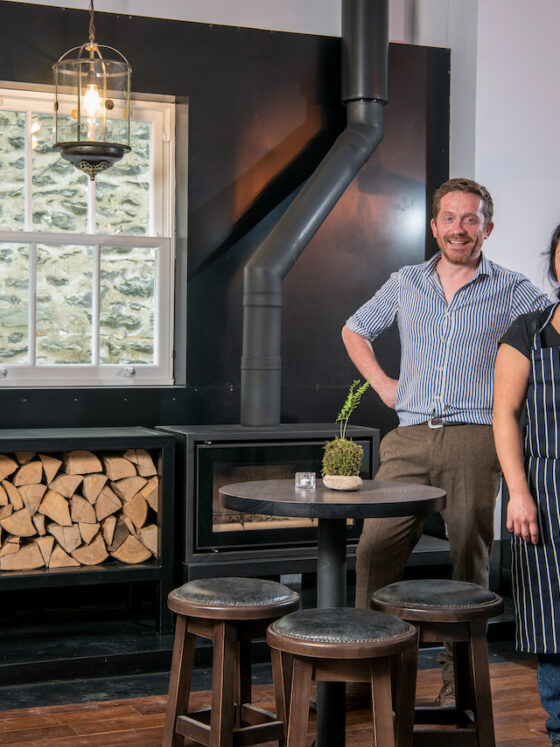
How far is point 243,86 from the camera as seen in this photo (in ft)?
15.6

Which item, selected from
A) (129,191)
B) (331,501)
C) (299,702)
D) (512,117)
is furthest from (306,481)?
(512,117)

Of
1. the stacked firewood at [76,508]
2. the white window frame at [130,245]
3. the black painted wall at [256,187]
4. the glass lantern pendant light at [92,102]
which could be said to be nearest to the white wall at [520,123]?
the black painted wall at [256,187]

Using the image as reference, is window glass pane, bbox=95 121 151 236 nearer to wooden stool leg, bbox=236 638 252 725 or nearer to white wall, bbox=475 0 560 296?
white wall, bbox=475 0 560 296

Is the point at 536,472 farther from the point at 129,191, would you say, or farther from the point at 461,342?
the point at 129,191

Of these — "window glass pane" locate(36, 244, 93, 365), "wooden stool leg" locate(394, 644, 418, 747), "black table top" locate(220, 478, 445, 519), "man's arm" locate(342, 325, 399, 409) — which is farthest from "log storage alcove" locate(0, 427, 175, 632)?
"wooden stool leg" locate(394, 644, 418, 747)

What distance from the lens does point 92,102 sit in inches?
166

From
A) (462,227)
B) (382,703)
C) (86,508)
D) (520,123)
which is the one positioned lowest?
(382,703)

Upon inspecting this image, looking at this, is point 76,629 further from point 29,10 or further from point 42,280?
Answer: point 29,10

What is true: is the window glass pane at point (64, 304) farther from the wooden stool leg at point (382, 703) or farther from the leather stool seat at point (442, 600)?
the wooden stool leg at point (382, 703)

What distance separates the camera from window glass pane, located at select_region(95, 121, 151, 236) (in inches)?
183

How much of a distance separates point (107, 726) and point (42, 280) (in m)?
2.07

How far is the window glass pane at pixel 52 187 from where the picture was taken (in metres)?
4.54

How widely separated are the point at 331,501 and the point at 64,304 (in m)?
2.36

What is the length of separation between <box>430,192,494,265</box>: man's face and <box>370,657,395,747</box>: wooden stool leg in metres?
1.49
